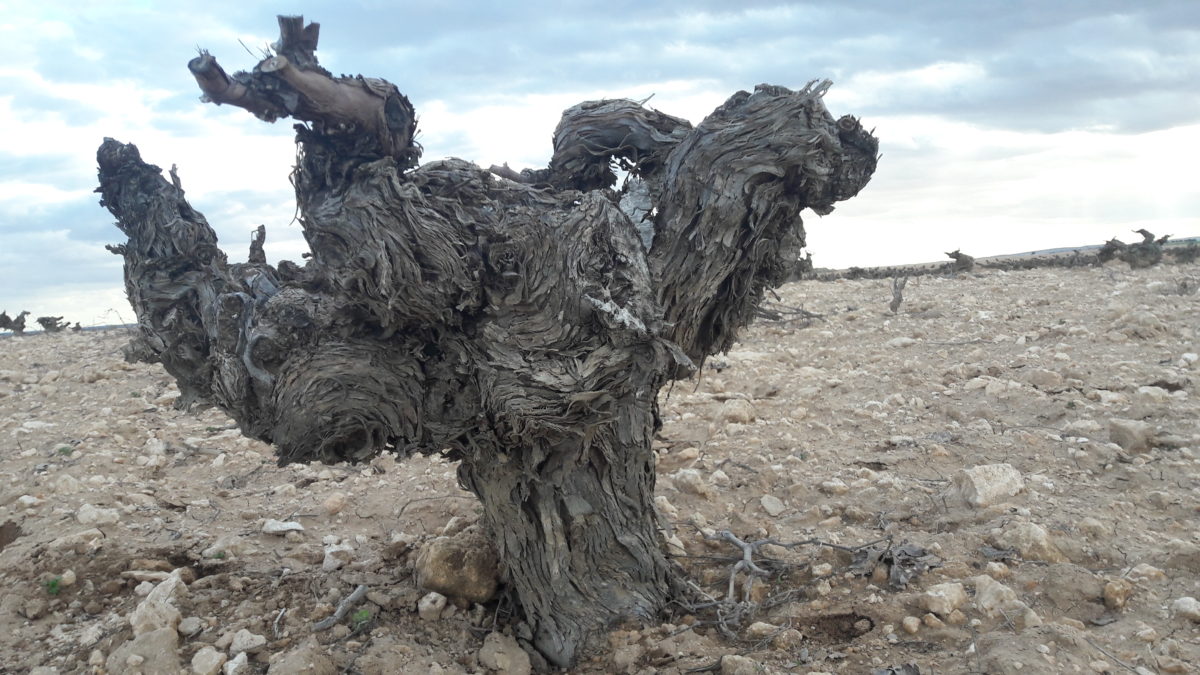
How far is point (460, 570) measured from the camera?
4172 millimetres

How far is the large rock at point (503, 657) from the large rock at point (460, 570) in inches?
12.9

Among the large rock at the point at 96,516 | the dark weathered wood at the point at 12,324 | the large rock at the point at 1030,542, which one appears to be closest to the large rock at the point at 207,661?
the large rock at the point at 96,516

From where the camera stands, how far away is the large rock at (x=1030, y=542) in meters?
3.92

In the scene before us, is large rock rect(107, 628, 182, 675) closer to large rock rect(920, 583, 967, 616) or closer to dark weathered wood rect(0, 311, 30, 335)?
large rock rect(920, 583, 967, 616)

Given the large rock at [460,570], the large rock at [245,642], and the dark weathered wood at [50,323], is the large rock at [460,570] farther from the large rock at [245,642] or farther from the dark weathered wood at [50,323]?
the dark weathered wood at [50,323]

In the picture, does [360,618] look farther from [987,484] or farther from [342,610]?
[987,484]

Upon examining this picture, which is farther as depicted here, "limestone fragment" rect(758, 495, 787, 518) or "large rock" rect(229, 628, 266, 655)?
"limestone fragment" rect(758, 495, 787, 518)

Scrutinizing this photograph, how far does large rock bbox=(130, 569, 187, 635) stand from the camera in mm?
3717

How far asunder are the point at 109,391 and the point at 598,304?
7.44 m

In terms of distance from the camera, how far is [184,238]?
349 cm

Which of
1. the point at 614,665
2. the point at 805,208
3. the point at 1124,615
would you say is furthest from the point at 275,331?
the point at 1124,615

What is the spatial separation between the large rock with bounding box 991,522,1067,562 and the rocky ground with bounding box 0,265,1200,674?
1cm

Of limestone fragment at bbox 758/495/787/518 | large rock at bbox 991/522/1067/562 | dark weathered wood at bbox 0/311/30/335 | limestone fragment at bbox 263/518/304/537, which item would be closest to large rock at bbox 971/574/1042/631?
large rock at bbox 991/522/1067/562

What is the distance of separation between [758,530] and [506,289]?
2494 mm
